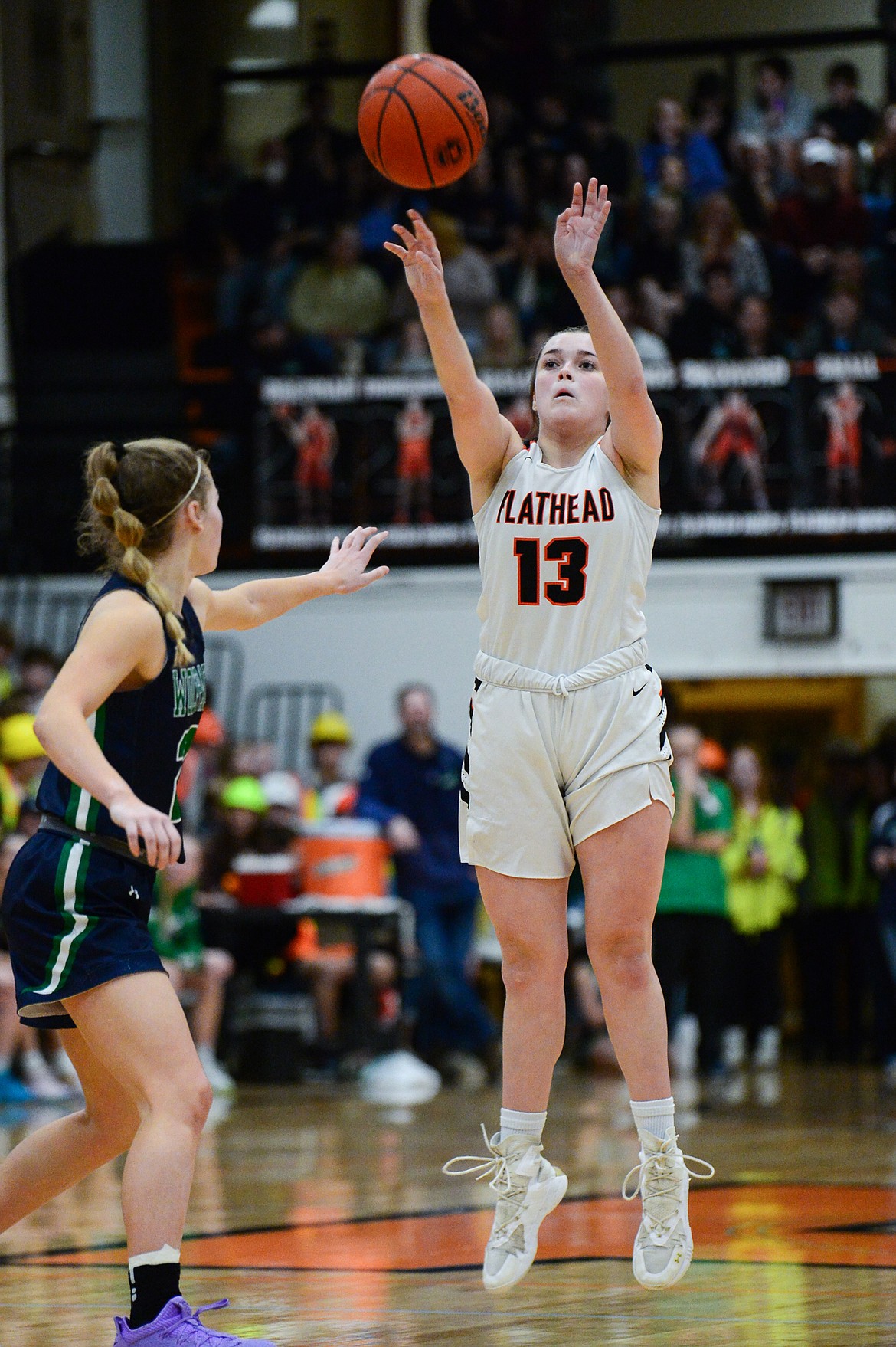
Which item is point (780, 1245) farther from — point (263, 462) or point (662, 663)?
point (263, 462)

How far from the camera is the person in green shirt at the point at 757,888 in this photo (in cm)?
1245

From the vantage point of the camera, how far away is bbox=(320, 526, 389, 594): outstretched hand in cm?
436

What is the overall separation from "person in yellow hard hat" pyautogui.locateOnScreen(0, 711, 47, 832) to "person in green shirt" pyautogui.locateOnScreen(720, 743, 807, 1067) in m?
4.57

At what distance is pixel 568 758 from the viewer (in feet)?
13.4

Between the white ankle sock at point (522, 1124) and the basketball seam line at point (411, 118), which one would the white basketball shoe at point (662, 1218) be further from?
the basketball seam line at point (411, 118)

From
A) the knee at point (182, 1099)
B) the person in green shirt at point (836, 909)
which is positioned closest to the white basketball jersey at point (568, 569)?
the knee at point (182, 1099)

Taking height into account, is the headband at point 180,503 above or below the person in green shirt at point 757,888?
above

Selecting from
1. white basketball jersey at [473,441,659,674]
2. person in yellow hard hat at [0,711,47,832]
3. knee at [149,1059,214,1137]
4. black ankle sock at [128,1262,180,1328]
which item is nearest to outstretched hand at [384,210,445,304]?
white basketball jersey at [473,441,659,674]

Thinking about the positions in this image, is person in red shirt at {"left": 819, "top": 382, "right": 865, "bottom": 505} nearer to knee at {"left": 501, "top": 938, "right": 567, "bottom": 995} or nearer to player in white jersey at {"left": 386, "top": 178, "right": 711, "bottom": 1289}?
player in white jersey at {"left": 386, "top": 178, "right": 711, "bottom": 1289}

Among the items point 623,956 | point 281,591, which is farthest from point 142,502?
point 623,956

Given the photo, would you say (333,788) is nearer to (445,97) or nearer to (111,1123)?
(445,97)

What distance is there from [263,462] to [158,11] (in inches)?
263

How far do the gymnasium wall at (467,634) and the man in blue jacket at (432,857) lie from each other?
2.68 meters

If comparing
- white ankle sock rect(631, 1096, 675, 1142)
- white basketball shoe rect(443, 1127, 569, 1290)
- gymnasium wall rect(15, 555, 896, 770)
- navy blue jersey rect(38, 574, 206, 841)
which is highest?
navy blue jersey rect(38, 574, 206, 841)
